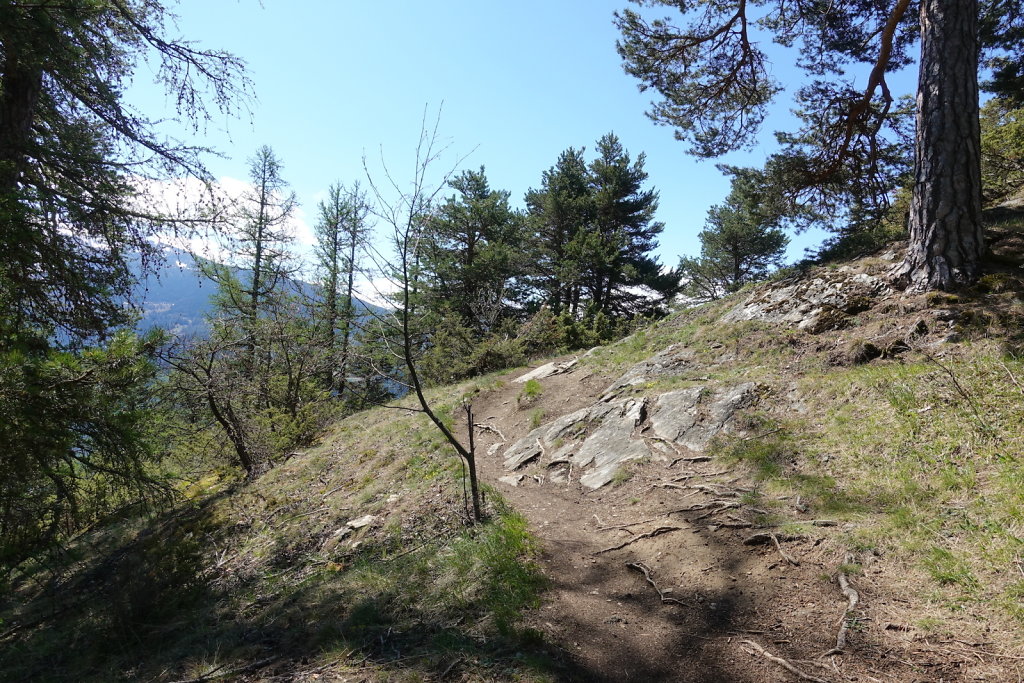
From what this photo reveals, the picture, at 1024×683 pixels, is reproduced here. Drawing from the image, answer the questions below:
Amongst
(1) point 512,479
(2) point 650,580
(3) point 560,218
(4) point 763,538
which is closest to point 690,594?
(2) point 650,580

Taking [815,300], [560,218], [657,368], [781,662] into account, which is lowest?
[781,662]

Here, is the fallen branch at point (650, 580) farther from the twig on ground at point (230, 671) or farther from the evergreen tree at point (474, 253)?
the evergreen tree at point (474, 253)

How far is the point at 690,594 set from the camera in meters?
3.50

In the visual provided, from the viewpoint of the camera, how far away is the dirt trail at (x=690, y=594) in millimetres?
2729

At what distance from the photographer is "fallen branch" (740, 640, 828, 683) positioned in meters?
2.52

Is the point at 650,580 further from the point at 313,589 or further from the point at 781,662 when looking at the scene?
the point at 313,589

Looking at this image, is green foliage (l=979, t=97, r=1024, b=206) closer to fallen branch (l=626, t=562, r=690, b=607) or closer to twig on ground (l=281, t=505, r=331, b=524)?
fallen branch (l=626, t=562, r=690, b=607)

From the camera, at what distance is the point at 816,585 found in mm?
3232

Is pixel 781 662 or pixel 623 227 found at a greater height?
pixel 623 227

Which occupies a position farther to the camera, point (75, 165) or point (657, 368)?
point (657, 368)

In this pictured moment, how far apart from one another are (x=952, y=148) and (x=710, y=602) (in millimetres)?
6969

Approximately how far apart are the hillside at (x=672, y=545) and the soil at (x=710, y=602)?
19mm

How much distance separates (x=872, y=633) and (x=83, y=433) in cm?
578

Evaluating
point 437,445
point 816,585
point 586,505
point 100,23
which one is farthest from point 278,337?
point 816,585
